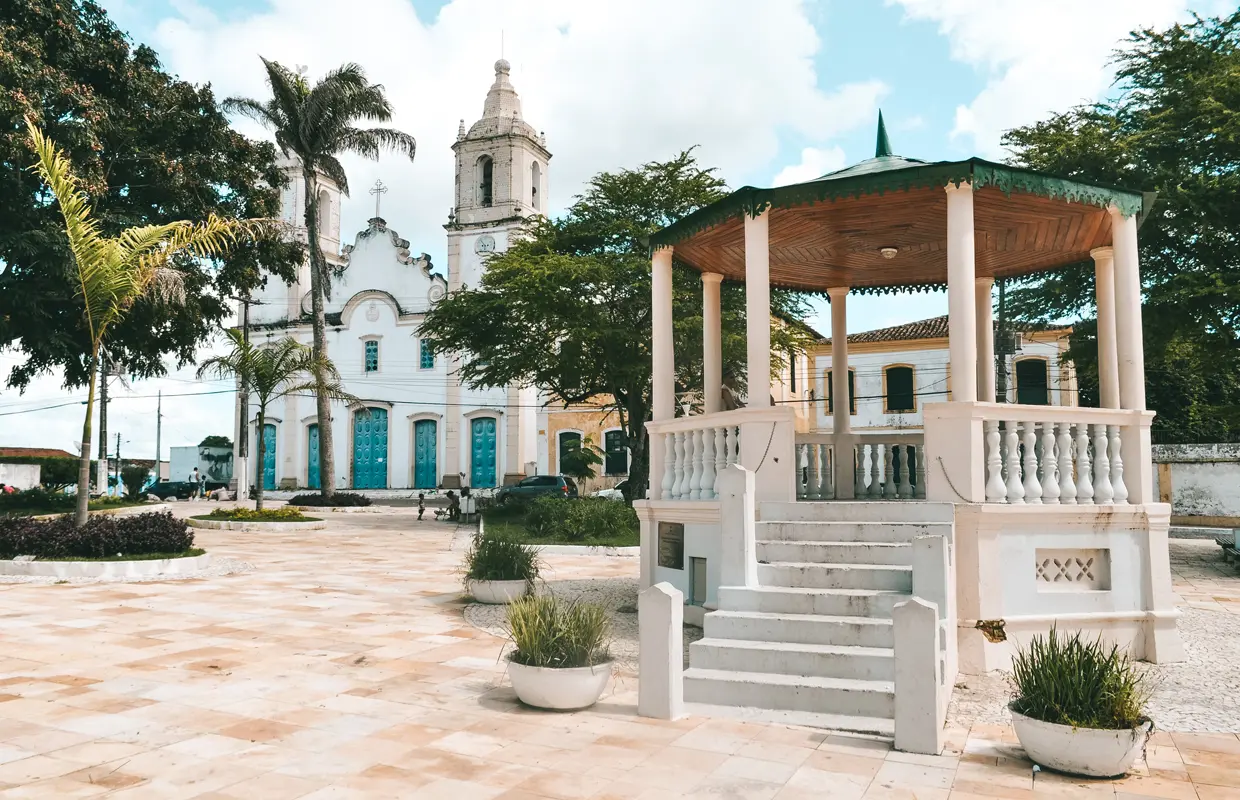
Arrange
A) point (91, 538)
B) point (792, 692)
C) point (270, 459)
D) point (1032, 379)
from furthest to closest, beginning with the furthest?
point (270, 459)
point (1032, 379)
point (91, 538)
point (792, 692)

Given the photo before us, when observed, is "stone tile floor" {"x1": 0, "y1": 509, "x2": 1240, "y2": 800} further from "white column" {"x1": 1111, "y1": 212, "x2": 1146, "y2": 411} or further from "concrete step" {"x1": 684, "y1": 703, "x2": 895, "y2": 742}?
"white column" {"x1": 1111, "y1": 212, "x2": 1146, "y2": 411}

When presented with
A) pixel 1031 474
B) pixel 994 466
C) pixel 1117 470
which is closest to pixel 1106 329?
pixel 1117 470

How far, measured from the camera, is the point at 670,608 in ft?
20.5

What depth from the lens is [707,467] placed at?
Result: 30.5ft

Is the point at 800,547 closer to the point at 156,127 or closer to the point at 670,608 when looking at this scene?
the point at 670,608

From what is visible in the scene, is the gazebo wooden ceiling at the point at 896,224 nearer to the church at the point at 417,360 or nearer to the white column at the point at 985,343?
the white column at the point at 985,343

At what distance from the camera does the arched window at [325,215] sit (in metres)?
46.9

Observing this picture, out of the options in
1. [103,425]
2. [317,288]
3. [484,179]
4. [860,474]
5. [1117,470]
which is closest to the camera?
[1117,470]

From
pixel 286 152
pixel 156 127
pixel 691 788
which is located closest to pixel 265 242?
pixel 156 127

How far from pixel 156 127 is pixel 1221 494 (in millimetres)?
28028

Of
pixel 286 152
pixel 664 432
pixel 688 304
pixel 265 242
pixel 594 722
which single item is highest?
pixel 286 152

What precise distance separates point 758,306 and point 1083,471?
11.0 ft

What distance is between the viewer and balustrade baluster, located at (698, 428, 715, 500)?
9.21 metres

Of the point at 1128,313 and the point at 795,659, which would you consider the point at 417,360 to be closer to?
the point at 1128,313
